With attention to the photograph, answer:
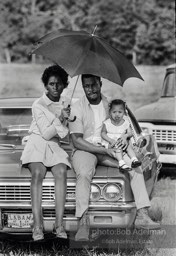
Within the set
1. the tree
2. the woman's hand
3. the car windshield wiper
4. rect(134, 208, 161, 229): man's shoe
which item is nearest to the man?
rect(134, 208, 161, 229): man's shoe

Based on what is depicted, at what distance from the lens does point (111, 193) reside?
5277 millimetres

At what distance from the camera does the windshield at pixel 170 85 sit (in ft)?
36.4

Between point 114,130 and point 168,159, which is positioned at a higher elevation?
point 114,130

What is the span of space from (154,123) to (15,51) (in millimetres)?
33459

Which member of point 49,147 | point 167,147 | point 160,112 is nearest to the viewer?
point 49,147

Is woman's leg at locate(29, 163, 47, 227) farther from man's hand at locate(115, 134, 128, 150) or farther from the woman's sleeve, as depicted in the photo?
man's hand at locate(115, 134, 128, 150)

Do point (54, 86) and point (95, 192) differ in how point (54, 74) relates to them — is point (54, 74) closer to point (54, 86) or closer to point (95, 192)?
point (54, 86)

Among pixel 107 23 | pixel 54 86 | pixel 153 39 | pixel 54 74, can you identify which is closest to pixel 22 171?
pixel 54 86

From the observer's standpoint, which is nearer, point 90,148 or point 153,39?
point 90,148

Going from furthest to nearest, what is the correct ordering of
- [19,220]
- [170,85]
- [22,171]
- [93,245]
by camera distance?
[170,85] → [93,245] → [22,171] → [19,220]

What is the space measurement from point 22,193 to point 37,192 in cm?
21

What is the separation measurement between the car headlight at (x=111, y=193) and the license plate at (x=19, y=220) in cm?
69

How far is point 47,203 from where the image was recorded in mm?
5230

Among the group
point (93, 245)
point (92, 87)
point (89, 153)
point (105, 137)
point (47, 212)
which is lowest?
point (93, 245)
